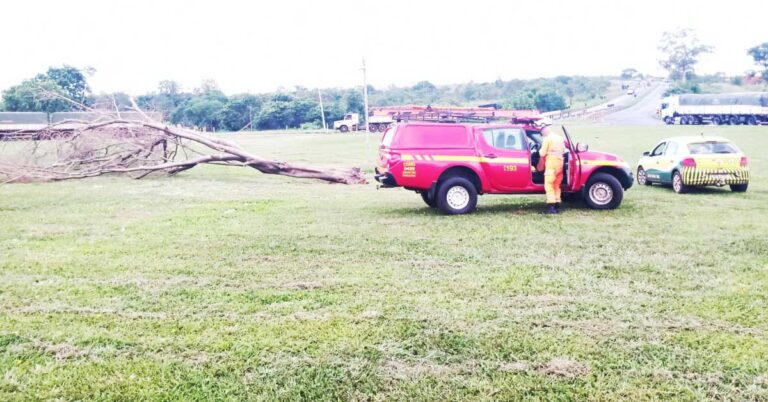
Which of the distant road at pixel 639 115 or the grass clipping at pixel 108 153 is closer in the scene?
the grass clipping at pixel 108 153

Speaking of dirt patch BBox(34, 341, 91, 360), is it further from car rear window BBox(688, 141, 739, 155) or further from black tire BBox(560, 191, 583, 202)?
car rear window BBox(688, 141, 739, 155)

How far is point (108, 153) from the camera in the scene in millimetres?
16797

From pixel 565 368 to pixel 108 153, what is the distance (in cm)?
1561

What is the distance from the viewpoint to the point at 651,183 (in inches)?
579

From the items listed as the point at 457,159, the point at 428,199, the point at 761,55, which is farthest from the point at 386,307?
the point at 761,55

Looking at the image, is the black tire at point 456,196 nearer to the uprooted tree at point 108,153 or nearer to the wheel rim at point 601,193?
the wheel rim at point 601,193

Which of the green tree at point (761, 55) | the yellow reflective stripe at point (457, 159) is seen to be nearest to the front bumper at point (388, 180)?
Result: the yellow reflective stripe at point (457, 159)

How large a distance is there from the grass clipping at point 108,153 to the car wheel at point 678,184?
7282 millimetres

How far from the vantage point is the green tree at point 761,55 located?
9106 cm

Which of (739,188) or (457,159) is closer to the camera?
(457,159)

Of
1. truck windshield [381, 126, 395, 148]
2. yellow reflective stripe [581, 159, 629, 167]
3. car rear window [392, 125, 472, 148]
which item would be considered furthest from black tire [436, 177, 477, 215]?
yellow reflective stripe [581, 159, 629, 167]

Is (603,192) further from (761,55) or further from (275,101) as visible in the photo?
(761,55)

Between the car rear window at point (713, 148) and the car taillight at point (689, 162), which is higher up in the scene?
the car rear window at point (713, 148)

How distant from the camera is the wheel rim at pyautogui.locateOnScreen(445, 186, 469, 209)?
34.4 feet
